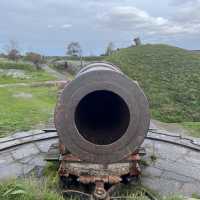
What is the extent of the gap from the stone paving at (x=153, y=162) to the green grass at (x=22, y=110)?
1.14 m

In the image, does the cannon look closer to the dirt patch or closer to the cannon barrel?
the cannon barrel

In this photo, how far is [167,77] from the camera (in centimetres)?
1536

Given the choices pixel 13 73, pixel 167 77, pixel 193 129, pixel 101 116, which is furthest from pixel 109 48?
pixel 101 116

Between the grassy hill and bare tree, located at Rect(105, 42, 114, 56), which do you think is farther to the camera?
bare tree, located at Rect(105, 42, 114, 56)

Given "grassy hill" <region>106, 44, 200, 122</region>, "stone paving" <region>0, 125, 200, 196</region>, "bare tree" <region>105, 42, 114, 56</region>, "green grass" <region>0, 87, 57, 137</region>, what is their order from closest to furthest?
"stone paving" <region>0, 125, 200, 196</region> → "green grass" <region>0, 87, 57, 137</region> → "grassy hill" <region>106, 44, 200, 122</region> → "bare tree" <region>105, 42, 114, 56</region>

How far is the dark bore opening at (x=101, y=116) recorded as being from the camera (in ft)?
11.4

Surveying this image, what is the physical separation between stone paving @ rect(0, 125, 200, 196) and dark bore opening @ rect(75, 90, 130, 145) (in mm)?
657

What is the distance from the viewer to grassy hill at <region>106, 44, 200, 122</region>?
10.9m

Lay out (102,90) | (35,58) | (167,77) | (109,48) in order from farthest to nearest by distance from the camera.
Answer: (109,48), (35,58), (167,77), (102,90)

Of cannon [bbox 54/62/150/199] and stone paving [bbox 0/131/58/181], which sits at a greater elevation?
cannon [bbox 54/62/150/199]

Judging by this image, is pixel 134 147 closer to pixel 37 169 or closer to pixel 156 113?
pixel 37 169

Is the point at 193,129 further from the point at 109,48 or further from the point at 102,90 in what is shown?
the point at 109,48

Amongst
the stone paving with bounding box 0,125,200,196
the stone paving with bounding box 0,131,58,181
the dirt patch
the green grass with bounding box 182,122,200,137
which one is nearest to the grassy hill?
the green grass with bounding box 182,122,200,137

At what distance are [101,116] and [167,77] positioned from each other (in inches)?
469
